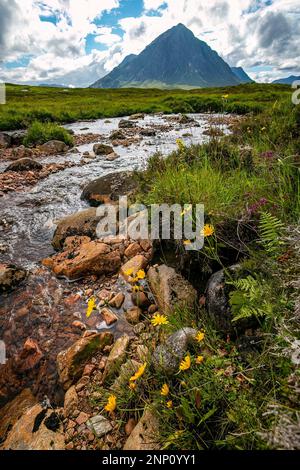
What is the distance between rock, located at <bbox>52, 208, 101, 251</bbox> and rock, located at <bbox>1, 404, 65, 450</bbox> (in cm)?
326

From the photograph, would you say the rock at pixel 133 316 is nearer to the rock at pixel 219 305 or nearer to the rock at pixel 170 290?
the rock at pixel 170 290

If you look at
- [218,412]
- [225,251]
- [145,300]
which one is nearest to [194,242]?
[225,251]

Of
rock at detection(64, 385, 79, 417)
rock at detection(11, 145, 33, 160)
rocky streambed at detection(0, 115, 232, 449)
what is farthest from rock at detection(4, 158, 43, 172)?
rock at detection(64, 385, 79, 417)

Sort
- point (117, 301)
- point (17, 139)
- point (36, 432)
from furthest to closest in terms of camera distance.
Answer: point (17, 139) → point (117, 301) → point (36, 432)

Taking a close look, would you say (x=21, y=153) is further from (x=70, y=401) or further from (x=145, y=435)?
(x=145, y=435)

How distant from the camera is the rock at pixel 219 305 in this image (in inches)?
93.2

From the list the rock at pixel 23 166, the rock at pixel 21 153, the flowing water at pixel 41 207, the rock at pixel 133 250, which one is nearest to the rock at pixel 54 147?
the rock at pixel 21 153

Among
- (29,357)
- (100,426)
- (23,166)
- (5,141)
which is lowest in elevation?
(29,357)

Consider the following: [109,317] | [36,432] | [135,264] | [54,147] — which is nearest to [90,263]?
[135,264]

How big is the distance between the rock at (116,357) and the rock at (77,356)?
19cm

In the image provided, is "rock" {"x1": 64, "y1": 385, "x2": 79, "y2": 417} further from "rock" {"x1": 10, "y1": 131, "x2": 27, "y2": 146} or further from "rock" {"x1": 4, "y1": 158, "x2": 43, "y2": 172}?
"rock" {"x1": 10, "y1": 131, "x2": 27, "y2": 146}

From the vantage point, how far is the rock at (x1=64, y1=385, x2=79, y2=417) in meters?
2.45

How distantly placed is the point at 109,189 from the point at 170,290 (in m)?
4.51

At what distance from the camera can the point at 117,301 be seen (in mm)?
3756
